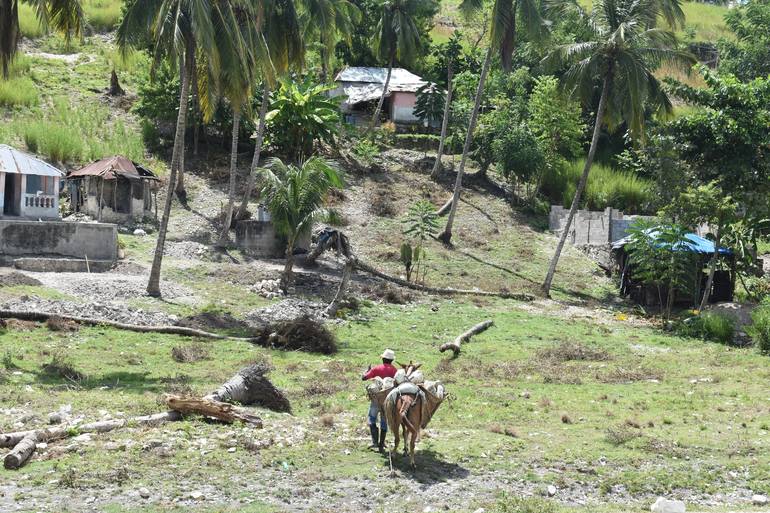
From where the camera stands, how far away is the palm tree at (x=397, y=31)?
163 feet

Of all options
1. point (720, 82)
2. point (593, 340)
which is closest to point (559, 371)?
point (593, 340)

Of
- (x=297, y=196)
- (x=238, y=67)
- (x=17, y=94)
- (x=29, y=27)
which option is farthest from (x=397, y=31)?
(x=238, y=67)

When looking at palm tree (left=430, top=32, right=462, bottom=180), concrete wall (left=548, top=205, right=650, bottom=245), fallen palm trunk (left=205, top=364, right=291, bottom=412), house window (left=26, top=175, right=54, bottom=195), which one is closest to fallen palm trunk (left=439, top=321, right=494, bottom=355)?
fallen palm trunk (left=205, top=364, right=291, bottom=412)

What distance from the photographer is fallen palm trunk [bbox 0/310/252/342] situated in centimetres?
2227

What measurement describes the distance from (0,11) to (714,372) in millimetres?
17618

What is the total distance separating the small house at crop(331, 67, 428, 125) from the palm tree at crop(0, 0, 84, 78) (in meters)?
34.0

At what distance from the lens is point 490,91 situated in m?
53.2

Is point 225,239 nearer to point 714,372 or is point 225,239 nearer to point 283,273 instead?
point 283,273

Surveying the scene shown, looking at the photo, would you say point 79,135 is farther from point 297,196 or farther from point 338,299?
point 338,299

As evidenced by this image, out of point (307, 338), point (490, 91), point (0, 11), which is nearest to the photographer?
point (0, 11)

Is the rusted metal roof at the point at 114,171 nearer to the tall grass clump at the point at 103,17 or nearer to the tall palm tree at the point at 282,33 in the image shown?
the tall palm tree at the point at 282,33

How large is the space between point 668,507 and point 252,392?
7.15 m

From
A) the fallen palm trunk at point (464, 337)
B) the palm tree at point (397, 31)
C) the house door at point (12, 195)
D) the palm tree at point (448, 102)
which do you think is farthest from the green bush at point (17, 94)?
the fallen palm trunk at point (464, 337)

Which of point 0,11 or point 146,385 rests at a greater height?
point 0,11
